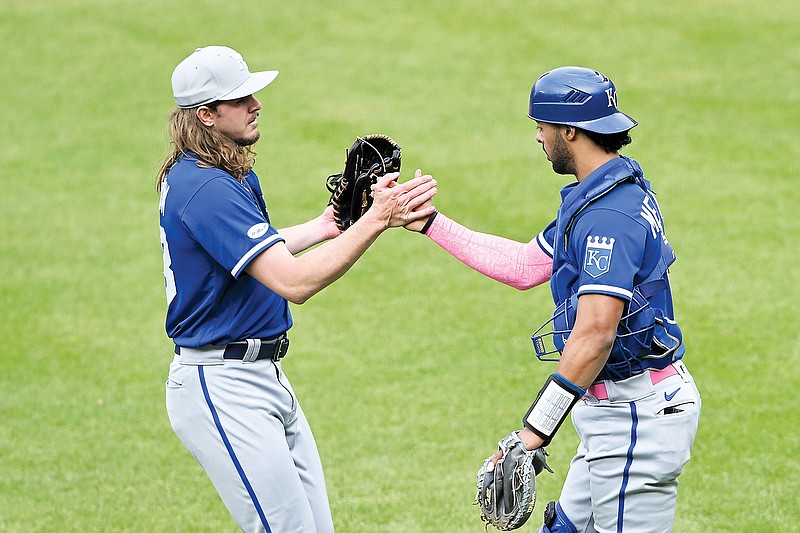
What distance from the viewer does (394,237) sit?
1124 cm

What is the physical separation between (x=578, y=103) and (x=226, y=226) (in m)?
1.45

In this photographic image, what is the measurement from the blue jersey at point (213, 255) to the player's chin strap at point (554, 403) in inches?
46.8

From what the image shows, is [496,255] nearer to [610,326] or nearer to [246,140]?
[610,326]

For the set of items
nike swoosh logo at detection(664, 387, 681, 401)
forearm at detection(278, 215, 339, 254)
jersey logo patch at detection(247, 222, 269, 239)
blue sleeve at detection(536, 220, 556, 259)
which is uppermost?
jersey logo patch at detection(247, 222, 269, 239)

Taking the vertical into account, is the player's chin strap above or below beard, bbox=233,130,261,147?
below

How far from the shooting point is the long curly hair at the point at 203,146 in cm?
467

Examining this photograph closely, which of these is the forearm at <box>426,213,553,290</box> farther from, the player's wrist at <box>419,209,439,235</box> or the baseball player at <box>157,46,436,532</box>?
the baseball player at <box>157,46,436,532</box>

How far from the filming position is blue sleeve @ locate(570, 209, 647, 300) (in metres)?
4.20

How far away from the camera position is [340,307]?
9773 mm

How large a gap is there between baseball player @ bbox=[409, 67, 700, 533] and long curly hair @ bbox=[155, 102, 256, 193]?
1.23 meters

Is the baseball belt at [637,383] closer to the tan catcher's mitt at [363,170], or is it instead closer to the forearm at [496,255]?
the forearm at [496,255]

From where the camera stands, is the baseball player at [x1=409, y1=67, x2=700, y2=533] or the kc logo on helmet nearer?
the baseball player at [x1=409, y1=67, x2=700, y2=533]

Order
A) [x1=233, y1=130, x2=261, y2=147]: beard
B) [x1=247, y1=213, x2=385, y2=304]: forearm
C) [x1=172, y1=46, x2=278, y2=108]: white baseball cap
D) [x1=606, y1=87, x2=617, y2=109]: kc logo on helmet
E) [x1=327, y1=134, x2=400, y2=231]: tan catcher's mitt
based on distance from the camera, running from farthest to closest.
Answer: [x1=327, y1=134, x2=400, y2=231]: tan catcher's mitt, [x1=233, y1=130, x2=261, y2=147]: beard, [x1=172, y1=46, x2=278, y2=108]: white baseball cap, [x1=606, y1=87, x2=617, y2=109]: kc logo on helmet, [x1=247, y1=213, x2=385, y2=304]: forearm

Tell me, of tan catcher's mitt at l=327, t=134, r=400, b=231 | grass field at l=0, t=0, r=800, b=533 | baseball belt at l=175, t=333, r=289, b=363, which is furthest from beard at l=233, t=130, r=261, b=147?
grass field at l=0, t=0, r=800, b=533
